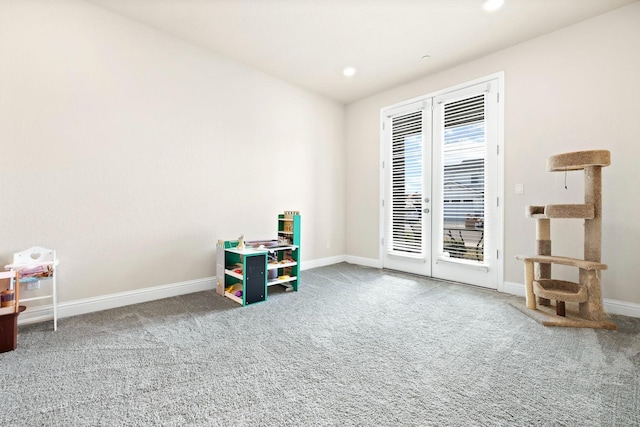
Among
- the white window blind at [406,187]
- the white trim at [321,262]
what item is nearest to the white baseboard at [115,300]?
the white trim at [321,262]

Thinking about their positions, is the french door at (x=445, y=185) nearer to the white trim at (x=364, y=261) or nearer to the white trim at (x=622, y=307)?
the white trim at (x=364, y=261)

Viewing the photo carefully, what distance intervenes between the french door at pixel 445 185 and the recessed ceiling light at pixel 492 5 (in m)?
0.91

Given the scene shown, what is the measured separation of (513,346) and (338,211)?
3159 millimetres

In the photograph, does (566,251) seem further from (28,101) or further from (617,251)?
(28,101)

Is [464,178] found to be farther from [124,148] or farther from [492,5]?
[124,148]

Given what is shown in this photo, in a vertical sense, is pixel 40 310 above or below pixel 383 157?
below

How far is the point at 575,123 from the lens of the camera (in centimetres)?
266

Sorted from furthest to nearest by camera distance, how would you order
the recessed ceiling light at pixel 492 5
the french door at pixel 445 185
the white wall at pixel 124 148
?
1. the french door at pixel 445 185
2. the recessed ceiling light at pixel 492 5
3. the white wall at pixel 124 148

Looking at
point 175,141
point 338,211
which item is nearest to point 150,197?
point 175,141

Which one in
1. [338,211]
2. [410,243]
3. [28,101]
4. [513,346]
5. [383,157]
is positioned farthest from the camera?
[338,211]

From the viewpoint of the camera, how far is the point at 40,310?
86.0 inches

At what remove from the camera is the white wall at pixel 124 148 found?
2156 millimetres

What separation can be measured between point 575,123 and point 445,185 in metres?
1.35

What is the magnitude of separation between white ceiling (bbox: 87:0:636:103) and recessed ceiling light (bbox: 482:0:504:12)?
5 centimetres
